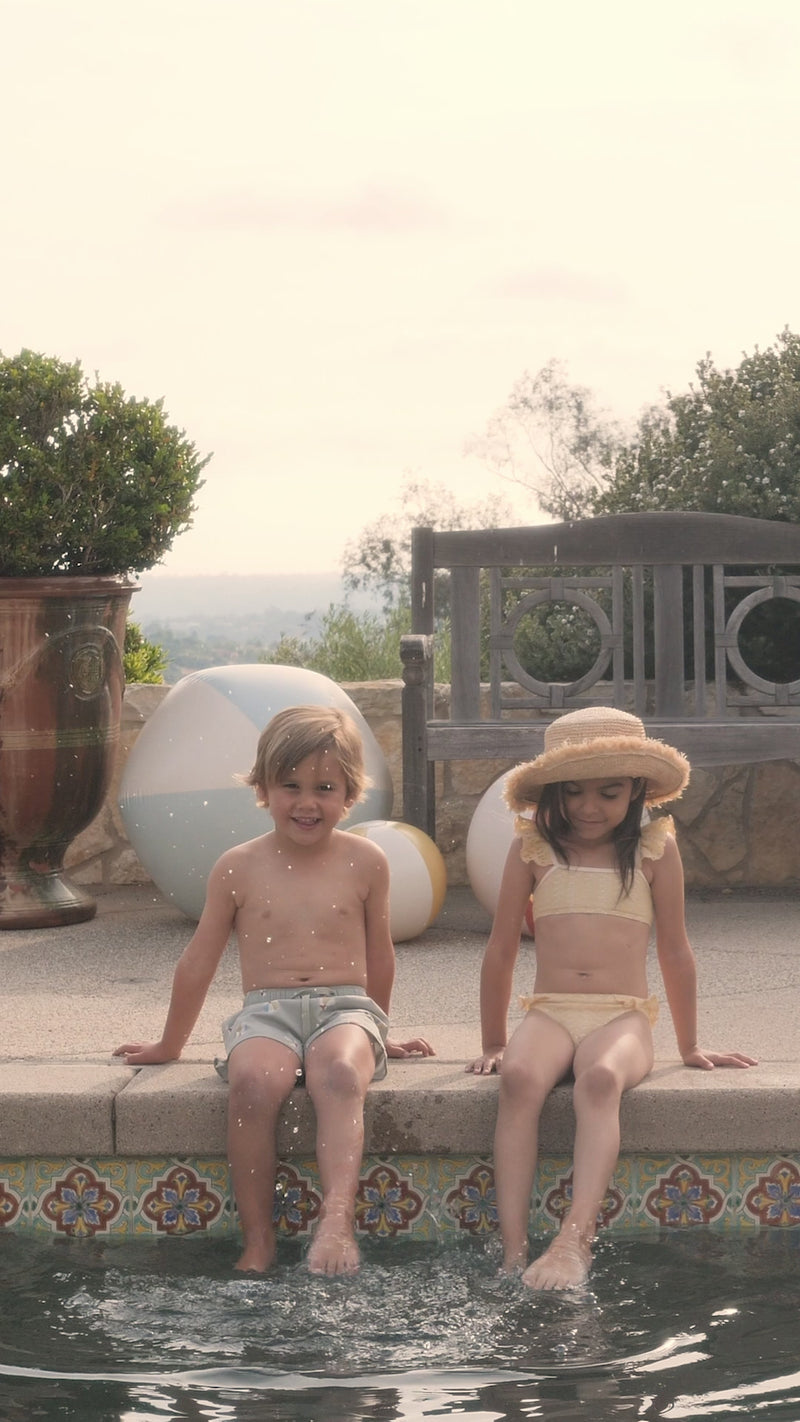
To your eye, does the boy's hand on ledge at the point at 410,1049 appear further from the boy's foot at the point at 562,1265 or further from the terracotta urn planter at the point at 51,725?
the terracotta urn planter at the point at 51,725

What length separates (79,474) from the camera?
614 centimetres

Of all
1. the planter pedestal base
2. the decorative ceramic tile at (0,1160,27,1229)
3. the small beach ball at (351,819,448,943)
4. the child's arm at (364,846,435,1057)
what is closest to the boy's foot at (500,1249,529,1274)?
the child's arm at (364,846,435,1057)

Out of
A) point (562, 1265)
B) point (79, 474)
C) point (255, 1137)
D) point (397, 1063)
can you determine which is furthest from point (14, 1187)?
point (79, 474)

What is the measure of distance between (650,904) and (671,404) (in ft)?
17.5

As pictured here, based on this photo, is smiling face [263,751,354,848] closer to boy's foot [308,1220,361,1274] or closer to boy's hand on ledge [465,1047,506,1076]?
boy's hand on ledge [465,1047,506,1076]

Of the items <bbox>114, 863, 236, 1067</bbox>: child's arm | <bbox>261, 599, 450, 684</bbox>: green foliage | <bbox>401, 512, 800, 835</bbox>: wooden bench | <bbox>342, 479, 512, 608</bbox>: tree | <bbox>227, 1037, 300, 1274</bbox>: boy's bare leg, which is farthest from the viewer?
<bbox>342, 479, 512, 608</bbox>: tree

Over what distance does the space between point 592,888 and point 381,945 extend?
49 centimetres

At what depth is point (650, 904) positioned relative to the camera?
12.7 feet

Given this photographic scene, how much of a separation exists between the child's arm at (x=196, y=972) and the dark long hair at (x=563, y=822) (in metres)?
0.73

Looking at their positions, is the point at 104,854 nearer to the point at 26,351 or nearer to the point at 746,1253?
the point at 26,351

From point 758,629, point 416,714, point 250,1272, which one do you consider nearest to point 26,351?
point 416,714

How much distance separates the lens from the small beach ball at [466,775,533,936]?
5773 millimetres

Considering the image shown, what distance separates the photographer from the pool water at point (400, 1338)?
9.09ft

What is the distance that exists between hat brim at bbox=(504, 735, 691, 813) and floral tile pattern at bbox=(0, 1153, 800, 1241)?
84 centimetres
